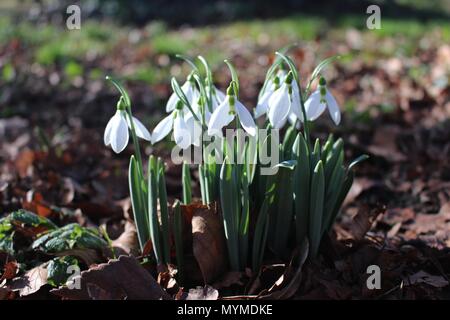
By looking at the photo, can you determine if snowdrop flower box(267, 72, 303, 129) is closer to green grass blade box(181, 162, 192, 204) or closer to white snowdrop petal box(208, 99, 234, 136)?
white snowdrop petal box(208, 99, 234, 136)

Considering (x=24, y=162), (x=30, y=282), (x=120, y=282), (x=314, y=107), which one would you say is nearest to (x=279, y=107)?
(x=314, y=107)

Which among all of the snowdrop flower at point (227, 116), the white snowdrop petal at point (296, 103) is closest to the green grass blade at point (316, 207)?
the white snowdrop petal at point (296, 103)

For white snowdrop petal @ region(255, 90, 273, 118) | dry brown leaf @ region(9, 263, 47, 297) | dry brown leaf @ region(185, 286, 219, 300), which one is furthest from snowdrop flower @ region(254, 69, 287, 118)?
dry brown leaf @ region(9, 263, 47, 297)

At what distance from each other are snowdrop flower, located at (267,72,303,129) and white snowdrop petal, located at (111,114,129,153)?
41cm

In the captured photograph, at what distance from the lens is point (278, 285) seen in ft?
5.65

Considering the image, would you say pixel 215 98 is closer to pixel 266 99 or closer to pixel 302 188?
pixel 266 99

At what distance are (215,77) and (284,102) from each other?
316cm

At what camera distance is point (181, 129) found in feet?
5.46

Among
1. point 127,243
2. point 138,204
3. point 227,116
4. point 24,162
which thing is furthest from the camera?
point 24,162

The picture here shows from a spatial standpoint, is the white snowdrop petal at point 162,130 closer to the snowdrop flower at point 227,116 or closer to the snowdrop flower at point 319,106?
the snowdrop flower at point 227,116

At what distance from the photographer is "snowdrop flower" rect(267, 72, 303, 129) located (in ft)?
5.26

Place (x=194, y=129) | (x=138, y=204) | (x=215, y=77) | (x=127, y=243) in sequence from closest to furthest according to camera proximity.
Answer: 1. (x=194, y=129)
2. (x=138, y=204)
3. (x=127, y=243)
4. (x=215, y=77)

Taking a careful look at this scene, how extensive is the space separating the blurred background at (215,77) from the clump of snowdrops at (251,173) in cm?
60

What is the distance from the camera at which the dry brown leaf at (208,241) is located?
1757 mm
